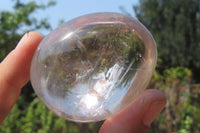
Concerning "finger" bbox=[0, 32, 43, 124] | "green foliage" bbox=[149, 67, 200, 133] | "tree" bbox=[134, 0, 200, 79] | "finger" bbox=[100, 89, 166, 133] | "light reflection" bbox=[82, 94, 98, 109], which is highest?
"finger" bbox=[0, 32, 43, 124]

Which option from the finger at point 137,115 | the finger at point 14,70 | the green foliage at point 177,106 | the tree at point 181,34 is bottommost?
the tree at point 181,34

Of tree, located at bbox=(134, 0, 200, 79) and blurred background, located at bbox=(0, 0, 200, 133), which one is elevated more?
blurred background, located at bbox=(0, 0, 200, 133)

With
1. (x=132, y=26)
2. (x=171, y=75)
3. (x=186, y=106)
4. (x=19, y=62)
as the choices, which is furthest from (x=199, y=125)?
(x=19, y=62)

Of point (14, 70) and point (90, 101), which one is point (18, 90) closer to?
point (14, 70)

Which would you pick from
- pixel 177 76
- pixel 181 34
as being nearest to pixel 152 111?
pixel 177 76

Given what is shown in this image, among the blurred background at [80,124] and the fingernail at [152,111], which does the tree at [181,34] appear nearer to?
the blurred background at [80,124]

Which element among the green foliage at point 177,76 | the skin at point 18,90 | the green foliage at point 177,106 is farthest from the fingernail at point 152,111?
the green foliage at point 177,76

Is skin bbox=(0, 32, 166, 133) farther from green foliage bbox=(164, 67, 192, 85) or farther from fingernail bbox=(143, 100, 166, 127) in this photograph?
green foliage bbox=(164, 67, 192, 85)

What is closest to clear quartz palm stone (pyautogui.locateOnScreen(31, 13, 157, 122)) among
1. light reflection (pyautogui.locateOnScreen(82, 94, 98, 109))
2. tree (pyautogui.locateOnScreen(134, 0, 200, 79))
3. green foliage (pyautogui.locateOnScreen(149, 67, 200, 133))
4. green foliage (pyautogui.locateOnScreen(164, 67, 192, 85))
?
light reflection (pyautogui.locateOnScreen(82, 94, 98, 109))
